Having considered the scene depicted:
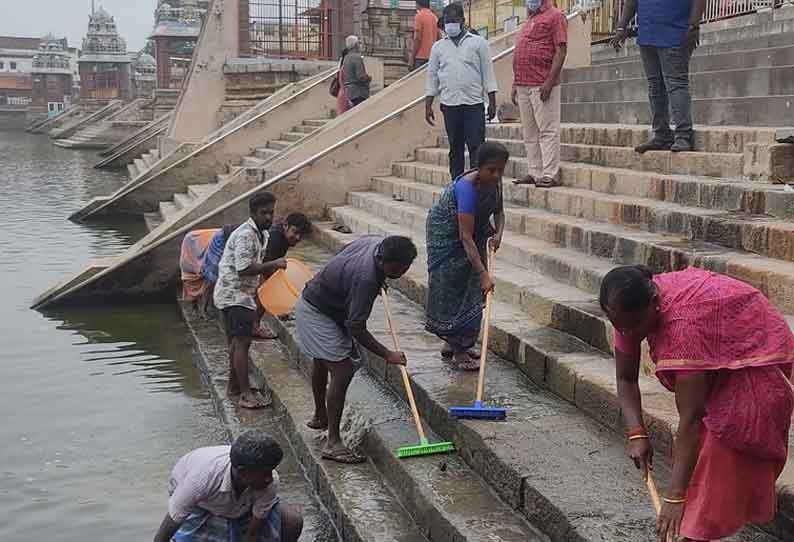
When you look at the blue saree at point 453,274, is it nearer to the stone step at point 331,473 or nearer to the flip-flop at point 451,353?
the flip-flop at point 451,353

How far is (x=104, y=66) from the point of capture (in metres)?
58.6

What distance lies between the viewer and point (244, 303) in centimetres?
616

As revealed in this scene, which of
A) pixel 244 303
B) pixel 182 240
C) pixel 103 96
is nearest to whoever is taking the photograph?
pixel 244 303

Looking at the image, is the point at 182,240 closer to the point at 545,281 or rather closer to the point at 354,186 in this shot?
the point at 354,186

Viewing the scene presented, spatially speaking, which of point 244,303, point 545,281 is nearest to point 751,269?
point 545,281

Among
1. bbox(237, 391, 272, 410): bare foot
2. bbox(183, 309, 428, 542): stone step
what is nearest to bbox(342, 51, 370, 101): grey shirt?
bbox(183, 309, 428, 542): stone step

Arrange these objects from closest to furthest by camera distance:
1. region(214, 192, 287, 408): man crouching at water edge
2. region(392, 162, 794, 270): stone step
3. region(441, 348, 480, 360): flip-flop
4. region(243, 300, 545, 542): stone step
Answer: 1. region(243, 300, 545, 542): stone step
2. region(392, 162, 794, 270): stone step
3. region(441, 348, 480, 360): flip-flop
4. region(214, 192, 287, 408): man crouching at water edge

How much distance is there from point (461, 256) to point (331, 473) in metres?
1.50

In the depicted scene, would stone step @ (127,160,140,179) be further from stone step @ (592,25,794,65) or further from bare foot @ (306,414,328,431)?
bare foot @ (306,414,328,431)

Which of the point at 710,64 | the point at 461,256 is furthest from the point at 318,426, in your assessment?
the point at 710,64

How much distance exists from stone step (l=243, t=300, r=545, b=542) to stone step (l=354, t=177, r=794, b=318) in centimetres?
118

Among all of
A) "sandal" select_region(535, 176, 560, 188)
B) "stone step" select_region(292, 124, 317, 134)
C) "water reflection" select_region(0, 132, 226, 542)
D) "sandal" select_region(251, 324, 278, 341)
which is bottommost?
"water reflection" select_region(0, 132, 226, 542)

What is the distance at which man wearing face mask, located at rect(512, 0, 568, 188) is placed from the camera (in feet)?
24.6

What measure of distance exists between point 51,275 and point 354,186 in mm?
3783
